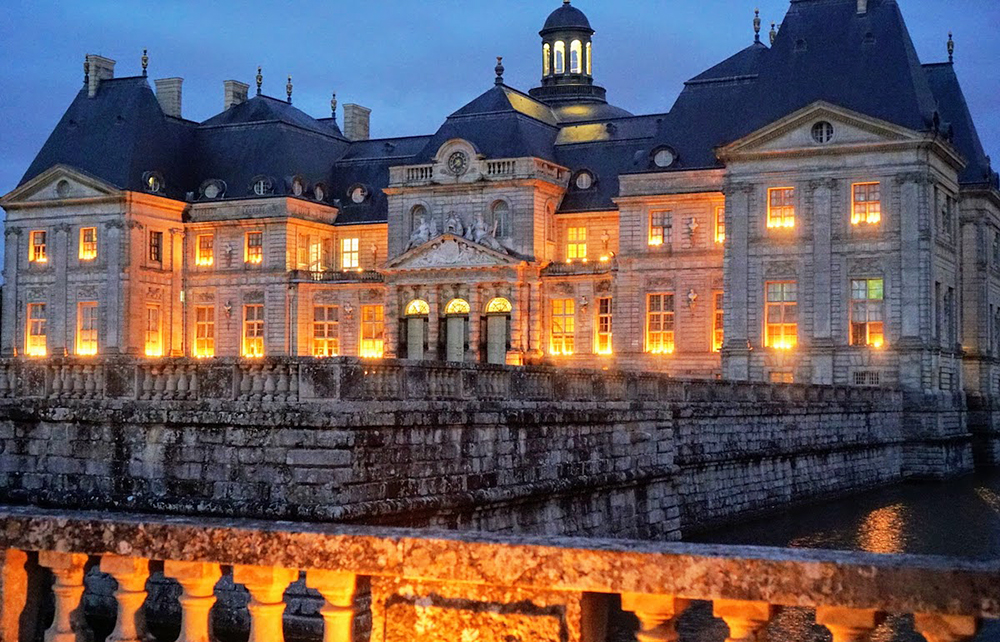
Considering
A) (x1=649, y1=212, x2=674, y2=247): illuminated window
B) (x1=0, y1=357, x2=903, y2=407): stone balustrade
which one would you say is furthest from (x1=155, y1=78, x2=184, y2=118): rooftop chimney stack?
(x1=0, y1=357, x2=903, y2=407): stone balustrade

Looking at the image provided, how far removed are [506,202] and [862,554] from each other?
5374 cm

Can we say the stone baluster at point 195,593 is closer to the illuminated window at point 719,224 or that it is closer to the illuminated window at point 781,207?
the illuminated window at point 781,207

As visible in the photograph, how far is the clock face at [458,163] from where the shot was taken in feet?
195

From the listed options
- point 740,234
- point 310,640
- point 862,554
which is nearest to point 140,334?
point 740,234

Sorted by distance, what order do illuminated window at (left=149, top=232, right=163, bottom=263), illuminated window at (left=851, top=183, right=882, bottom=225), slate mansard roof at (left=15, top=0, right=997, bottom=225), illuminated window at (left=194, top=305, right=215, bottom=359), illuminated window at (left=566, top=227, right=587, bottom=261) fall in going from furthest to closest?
illuminated window at (left=194, top=305, right=215, bottom=359) → illuminated window at (left=149, top=232, right=163, bottom=263) → illuminated window at (left=566, top=227, right=587, bottom=261) → slate mansard roof at (left=15, top=0, right=997, bottom=225) → illuminated window at (left=851, top=183, right=882, bottom=225)

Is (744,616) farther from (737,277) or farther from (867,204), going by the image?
(737,277)

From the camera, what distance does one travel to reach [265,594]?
6246 mm

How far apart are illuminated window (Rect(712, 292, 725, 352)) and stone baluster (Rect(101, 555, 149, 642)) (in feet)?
162

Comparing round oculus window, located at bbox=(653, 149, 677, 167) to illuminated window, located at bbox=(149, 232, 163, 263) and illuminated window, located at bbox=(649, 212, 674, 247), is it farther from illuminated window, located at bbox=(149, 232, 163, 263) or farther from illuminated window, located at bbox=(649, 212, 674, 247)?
illuminated window, located at bbox=(149, 232, 163, 263)

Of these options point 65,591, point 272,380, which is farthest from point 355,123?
point 65,591

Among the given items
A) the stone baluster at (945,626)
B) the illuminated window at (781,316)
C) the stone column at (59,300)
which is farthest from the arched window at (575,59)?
the stone baluster at (945,626)

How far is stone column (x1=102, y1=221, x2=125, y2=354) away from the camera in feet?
202

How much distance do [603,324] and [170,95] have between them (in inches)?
981

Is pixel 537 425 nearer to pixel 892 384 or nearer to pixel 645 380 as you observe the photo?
pixel 645 380
